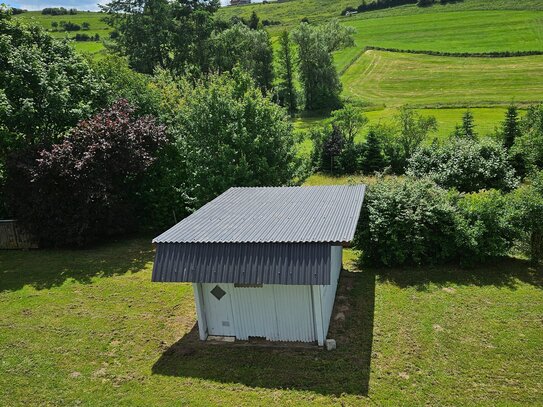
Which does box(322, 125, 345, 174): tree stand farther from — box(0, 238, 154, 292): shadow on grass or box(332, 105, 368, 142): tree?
box(0, 238, 154, 292): shadow on grass

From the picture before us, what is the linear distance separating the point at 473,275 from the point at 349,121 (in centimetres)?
2032

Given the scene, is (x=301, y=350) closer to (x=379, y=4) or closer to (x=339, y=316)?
(x=339, y=316)

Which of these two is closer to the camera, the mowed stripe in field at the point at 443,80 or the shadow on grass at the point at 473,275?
the shadow on grass at the point at 473,275

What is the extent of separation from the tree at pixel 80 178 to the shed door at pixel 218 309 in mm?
9347

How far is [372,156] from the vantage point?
31.8 m

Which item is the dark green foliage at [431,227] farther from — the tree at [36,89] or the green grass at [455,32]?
the green grass at [455,32]

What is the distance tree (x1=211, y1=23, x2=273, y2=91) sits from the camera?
55.3m

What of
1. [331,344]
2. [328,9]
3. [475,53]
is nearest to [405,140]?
[331,344]

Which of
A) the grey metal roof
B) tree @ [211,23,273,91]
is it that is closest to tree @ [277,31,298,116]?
tree @ [211,23,273,91]

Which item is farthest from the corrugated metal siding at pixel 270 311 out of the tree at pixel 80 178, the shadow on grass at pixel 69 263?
the tree at pixel 80 178

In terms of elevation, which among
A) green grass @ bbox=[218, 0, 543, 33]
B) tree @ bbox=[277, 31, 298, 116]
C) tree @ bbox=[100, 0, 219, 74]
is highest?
green grass @ bbox=[218, 0, 543, 33]

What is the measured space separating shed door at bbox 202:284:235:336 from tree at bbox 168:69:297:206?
8.48m

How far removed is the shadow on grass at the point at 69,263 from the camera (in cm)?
1741

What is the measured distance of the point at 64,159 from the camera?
19.3 m
